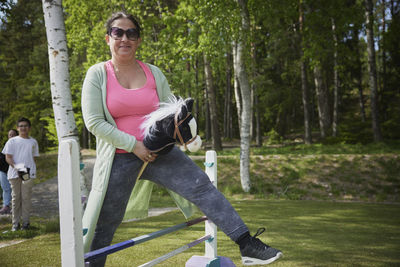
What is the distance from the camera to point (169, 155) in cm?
263

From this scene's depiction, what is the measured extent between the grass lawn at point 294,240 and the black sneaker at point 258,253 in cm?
210

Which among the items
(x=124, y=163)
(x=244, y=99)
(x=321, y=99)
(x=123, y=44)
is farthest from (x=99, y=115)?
(x=321, y=99)

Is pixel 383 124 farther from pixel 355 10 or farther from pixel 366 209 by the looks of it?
pixel 366 209

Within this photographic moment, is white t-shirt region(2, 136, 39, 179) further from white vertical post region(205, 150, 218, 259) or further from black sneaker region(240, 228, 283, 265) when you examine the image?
black sneaker region(240, 228, 283, 265)

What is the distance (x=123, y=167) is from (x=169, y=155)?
0.34 meters

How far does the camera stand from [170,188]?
2627 millimetres

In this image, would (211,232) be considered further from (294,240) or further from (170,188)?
(294,240)

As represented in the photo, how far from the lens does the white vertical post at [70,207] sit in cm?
A: 205

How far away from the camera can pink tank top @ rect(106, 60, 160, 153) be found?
255 centimetres

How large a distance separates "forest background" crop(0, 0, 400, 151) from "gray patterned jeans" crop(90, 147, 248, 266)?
23.4ft

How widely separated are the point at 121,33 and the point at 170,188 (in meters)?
1.22

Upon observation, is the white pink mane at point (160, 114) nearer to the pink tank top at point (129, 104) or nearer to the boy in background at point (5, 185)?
the pink tank top at point (129, 104)

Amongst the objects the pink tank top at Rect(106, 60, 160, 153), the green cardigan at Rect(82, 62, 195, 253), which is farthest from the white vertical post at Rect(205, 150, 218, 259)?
the green cardigan at Rect(82, 62, 195, 253)

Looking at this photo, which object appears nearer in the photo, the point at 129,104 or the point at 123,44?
the point at 129,104
